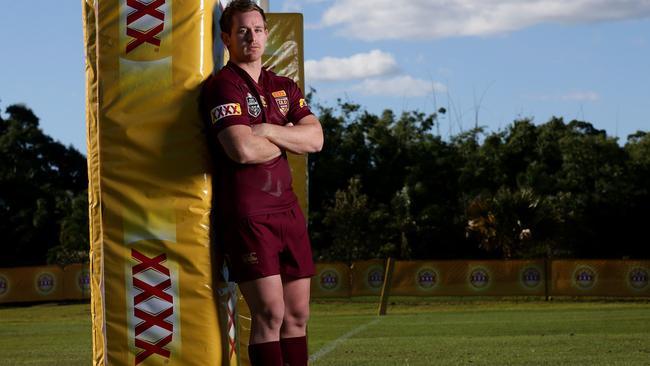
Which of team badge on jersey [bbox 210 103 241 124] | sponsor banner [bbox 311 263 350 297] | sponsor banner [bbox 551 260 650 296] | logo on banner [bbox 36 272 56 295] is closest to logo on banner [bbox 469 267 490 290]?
sponsor banner [bbox 551 260 650 296]

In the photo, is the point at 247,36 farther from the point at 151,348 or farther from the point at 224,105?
the point at 151,348

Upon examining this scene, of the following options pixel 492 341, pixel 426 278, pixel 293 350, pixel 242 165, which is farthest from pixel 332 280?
pixel 242 165

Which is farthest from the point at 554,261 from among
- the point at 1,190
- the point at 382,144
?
the point at 1,190

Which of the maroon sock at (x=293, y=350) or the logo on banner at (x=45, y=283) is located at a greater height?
the maroon sock at (x=293, y=350)

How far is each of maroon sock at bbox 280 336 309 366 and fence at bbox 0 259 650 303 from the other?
964 inches

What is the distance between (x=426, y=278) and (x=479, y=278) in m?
1.44

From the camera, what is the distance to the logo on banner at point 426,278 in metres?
30.8

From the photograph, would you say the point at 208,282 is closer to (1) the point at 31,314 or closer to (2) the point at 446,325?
(2) the point at 446,325

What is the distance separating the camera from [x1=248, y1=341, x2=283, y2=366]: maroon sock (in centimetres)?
545

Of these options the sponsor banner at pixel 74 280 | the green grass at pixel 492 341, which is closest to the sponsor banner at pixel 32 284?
the sponsor banner at pixel 74 280

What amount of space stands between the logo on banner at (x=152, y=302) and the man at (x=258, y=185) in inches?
13.1

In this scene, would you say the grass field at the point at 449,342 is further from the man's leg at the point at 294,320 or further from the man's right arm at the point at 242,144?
the man's right arm at the point at 242,144

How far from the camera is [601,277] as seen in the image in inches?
1195

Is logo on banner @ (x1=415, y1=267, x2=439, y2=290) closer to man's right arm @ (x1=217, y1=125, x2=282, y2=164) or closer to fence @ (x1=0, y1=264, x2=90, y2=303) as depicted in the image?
fence @ (x1=0, y1=264, x2=90, y2=303)
